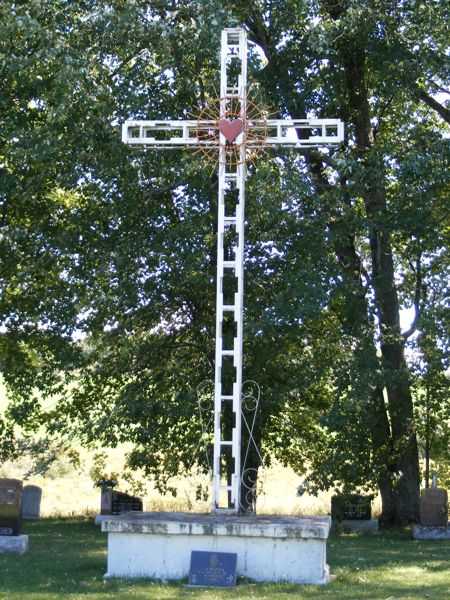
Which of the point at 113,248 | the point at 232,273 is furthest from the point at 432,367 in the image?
the point at 113,248

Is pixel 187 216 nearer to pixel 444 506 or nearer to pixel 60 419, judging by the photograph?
pixel 60 419

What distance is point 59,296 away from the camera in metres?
16.8

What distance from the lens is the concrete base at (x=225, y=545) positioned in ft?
31.1

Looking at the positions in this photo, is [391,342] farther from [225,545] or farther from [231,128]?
[225,545]

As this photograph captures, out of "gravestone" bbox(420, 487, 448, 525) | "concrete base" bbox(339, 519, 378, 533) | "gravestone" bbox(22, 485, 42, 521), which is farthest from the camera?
"gravestone" bbox(22, 485, 42, 521)

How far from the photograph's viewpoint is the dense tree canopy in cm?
1541

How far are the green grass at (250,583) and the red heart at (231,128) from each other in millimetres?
4853

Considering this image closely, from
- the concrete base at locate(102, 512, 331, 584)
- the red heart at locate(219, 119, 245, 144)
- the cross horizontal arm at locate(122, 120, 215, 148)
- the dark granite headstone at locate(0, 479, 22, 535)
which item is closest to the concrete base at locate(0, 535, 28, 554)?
the dark granite headstone at locate(0, 479, 22, 535)

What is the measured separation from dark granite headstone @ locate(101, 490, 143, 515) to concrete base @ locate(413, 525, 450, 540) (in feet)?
19.7

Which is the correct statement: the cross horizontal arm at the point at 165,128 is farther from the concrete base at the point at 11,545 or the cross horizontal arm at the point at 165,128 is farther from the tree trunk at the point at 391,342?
the tree trunk at the point at 391,342

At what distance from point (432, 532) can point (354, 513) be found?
2.35 meters

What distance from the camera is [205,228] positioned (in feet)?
52.0

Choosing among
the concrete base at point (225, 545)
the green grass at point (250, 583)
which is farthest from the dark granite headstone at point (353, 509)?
the concrete base at point (225, 545)

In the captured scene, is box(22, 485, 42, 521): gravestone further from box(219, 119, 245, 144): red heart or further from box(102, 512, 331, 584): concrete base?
box(219, 119, 245, 144): red heart
